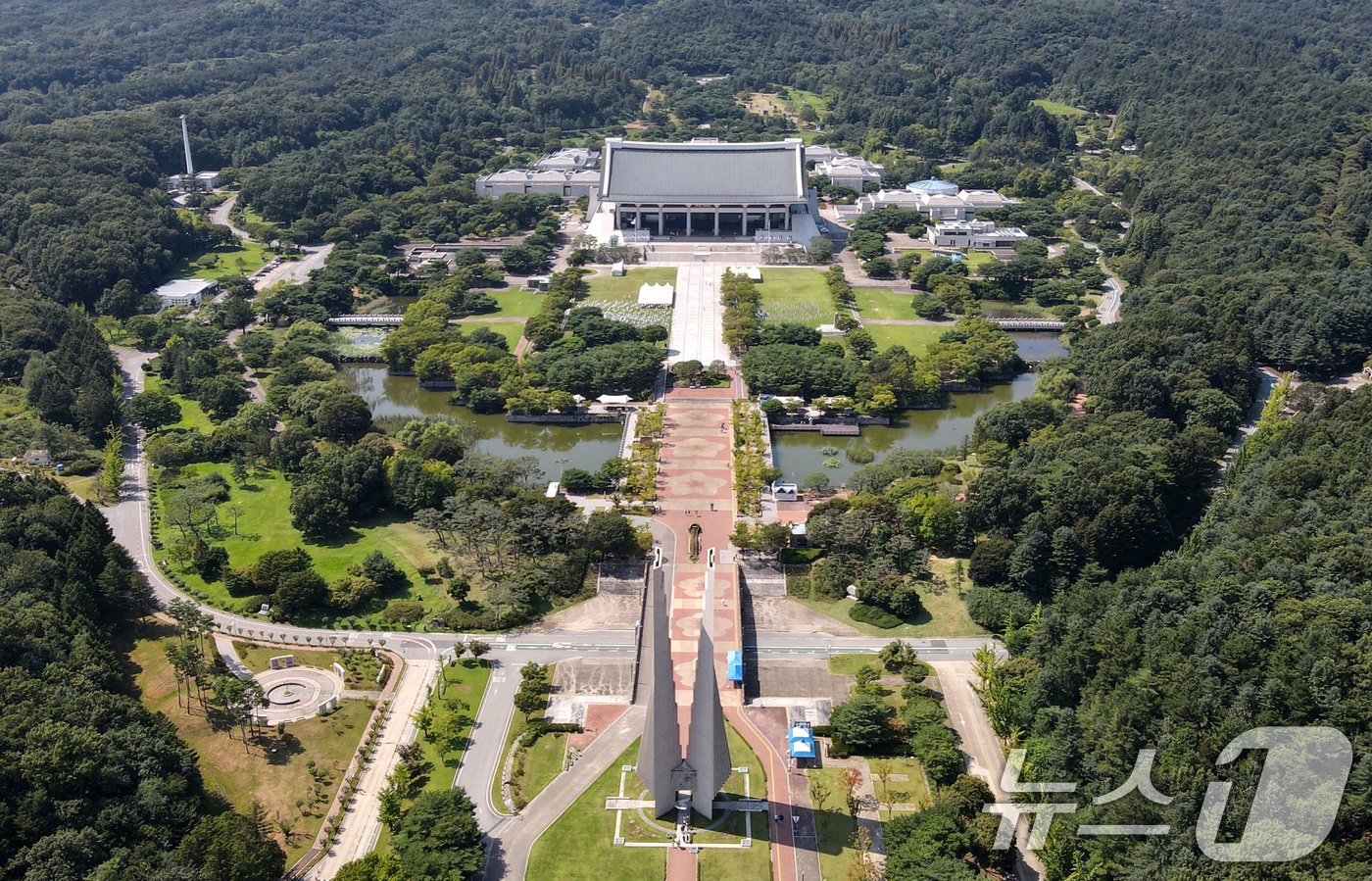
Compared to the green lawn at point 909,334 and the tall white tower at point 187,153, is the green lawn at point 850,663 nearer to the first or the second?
the green lawn at point 909,334

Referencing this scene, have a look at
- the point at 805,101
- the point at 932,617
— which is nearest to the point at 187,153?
the point at 805,101

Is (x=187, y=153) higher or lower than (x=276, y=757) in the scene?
higher

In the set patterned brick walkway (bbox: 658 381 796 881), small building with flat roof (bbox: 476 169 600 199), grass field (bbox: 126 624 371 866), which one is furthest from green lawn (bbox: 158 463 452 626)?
small building with flat roof (bbox: 476 169 600 199)

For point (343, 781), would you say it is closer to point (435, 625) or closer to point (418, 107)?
point (435, 625)

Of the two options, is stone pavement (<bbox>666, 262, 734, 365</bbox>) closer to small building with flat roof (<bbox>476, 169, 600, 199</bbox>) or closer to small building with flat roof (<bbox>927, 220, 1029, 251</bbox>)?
small building with flat roof (<bbox>927, 220, 1029, 251</bbox>)

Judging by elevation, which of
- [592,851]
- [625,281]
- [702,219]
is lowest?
[592,851]

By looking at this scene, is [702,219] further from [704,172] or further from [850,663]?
→ [850,663]

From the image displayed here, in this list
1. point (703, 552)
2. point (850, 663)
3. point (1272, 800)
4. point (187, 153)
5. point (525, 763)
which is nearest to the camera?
point (1272, 800)
